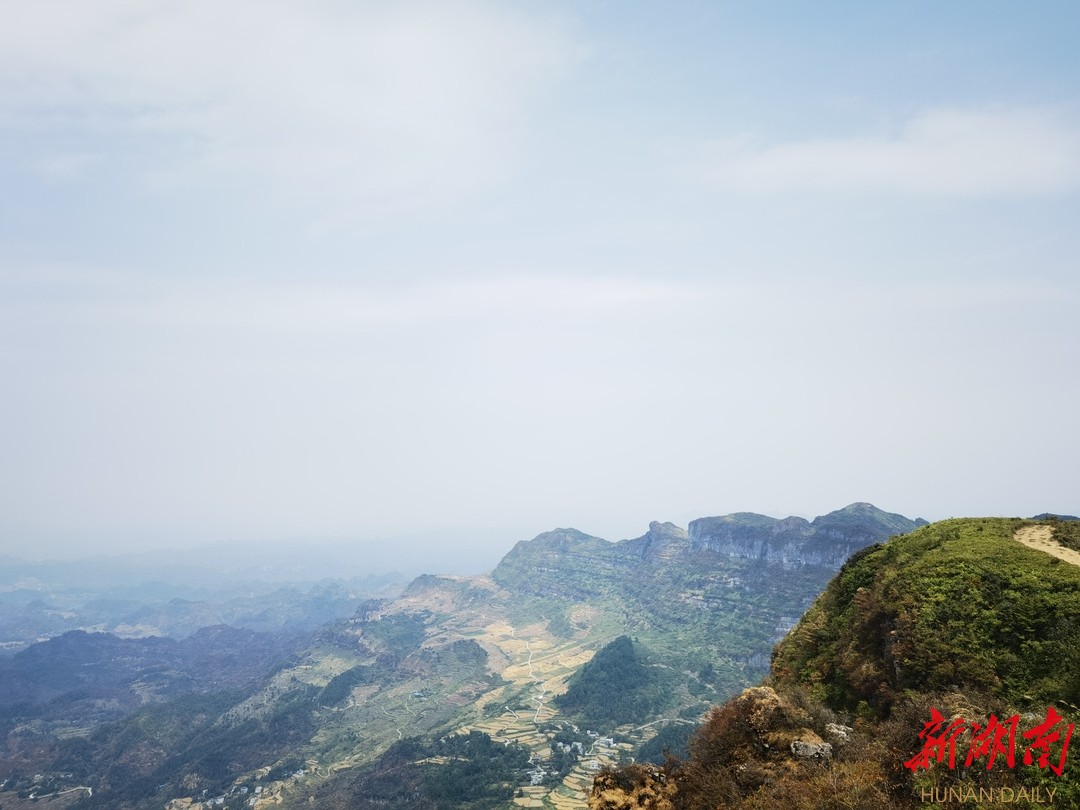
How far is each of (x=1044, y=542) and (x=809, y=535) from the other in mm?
149452

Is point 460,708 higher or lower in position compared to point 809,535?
lower

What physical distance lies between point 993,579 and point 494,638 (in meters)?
195

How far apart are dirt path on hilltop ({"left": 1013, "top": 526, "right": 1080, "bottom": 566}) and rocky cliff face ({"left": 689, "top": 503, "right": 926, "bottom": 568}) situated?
411 feet

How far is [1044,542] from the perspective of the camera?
25.6 m

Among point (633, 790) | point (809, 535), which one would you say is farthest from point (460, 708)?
point (633, 790)

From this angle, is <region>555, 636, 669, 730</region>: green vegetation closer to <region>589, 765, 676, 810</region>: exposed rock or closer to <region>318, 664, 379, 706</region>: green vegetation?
<region>318, 664, 379, 706</region>: green vegetation

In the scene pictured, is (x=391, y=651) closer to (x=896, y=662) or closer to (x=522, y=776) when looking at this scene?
(x=522, y=776)

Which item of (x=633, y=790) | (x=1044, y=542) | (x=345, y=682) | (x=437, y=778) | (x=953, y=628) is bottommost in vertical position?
(x=345, y=682)

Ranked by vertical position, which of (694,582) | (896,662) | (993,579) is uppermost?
(993,579)

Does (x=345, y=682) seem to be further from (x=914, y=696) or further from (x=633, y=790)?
(x=914, y=696)

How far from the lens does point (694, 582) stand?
18762 cm

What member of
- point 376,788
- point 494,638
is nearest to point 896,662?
point 376,788

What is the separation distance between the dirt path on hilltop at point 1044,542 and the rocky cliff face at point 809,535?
4932 inches

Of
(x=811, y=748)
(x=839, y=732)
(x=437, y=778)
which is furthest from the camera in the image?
(x=437, y=778)
